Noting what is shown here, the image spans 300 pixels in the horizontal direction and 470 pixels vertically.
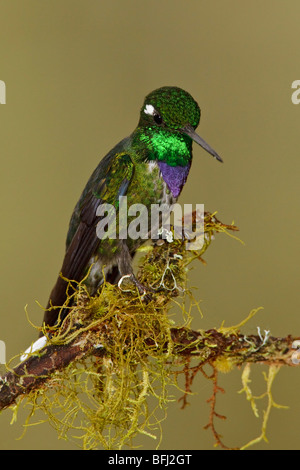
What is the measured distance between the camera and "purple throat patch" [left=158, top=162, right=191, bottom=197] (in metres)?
1.88

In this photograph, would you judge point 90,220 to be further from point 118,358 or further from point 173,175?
point 118,358

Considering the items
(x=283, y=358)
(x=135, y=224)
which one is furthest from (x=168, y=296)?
(x=283, y=358)

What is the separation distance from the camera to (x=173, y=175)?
1.89m

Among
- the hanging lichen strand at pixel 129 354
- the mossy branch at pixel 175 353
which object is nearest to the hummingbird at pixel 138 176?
the hanging lichen strand at pixel 129 354

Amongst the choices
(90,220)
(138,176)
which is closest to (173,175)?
(138,176)

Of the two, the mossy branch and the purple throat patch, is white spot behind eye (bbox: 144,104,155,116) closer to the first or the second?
the purple throat patch

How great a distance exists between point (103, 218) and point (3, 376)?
2.17 ft

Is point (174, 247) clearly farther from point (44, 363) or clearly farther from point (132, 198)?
point (44, 363)

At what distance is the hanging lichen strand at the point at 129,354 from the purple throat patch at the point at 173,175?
206 mm

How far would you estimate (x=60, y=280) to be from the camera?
1.91 metres

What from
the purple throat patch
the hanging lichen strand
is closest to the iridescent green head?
the purple throat patch

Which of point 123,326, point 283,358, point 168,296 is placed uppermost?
point 168,296

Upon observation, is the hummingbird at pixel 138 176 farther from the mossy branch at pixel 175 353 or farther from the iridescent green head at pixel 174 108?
the mossy branch at pixel 175 353

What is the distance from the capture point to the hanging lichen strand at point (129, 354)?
142 centimetres
